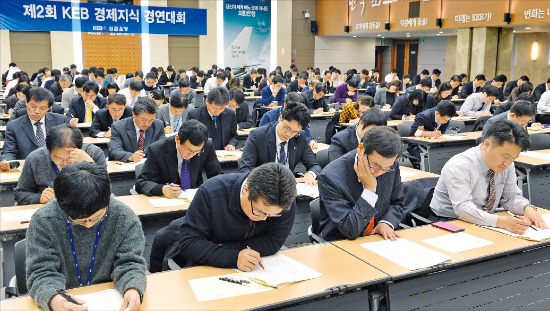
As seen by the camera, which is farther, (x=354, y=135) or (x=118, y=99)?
(x=118, y=99)

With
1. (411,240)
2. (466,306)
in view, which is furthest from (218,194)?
(466,306)

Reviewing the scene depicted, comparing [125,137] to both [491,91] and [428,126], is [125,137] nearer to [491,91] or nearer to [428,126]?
[428,126]

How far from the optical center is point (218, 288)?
2168 mm

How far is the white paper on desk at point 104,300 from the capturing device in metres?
1.94

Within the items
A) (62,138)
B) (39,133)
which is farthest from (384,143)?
(39,133)

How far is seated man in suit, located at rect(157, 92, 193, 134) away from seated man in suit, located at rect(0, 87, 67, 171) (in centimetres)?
167

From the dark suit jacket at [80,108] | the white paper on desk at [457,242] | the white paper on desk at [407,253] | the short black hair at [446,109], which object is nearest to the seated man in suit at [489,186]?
the white paper on desk at [457,242]

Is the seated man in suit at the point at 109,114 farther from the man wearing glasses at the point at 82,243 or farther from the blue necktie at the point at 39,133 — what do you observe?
the man wearing glasses at the point at 82,243

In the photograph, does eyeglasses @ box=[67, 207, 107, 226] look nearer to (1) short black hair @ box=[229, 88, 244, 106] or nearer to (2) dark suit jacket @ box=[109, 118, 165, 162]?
(2) dark suit jacket @ box=[109, 118, 165, 162]

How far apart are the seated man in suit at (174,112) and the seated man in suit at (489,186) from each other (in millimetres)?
3835

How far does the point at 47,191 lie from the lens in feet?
10.8

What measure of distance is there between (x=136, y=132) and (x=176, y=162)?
4.75ft

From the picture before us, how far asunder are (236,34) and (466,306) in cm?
1592

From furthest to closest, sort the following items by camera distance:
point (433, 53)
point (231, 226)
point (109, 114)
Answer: point (433, 53), point (109, 114), point (231, 226)
